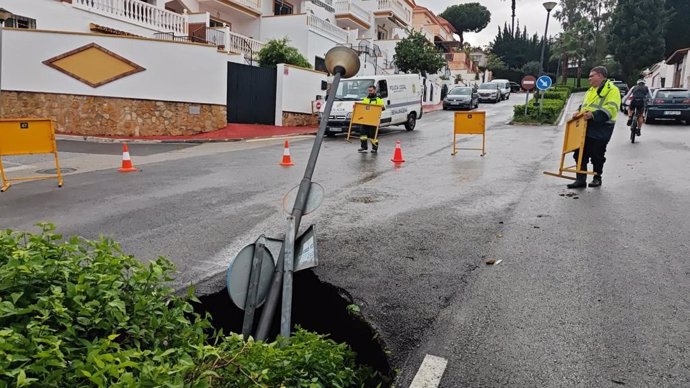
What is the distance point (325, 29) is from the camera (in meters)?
30.5

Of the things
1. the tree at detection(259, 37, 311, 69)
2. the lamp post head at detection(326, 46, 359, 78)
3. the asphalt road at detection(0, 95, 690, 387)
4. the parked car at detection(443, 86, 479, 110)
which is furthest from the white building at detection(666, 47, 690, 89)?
the lamp post head at detection(326, 46, 359, 78)

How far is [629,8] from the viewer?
51375mm

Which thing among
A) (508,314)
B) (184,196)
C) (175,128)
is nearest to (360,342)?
(508,314)

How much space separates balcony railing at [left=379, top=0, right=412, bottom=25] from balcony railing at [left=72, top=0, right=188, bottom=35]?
80.1 ft

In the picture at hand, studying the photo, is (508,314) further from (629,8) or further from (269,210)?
(629,8)

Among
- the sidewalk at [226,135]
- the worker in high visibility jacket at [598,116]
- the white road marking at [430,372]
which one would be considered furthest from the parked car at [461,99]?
the white road marking at [430,372]

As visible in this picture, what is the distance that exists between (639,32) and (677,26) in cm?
579

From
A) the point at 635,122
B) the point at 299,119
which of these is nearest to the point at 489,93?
the point at 299,119

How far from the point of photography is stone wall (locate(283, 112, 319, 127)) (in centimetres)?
2173

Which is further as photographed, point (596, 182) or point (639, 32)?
point (639, 32)

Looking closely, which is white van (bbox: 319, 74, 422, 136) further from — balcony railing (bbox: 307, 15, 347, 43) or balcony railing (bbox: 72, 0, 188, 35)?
balcony railing (bbox: 307, 15, 347, 43)

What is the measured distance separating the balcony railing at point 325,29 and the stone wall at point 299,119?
8189mm

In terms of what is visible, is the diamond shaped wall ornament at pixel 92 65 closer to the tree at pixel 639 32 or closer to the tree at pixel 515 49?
the tree at pixel 639 32

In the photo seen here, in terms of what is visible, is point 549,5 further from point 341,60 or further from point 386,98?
point 341,60
